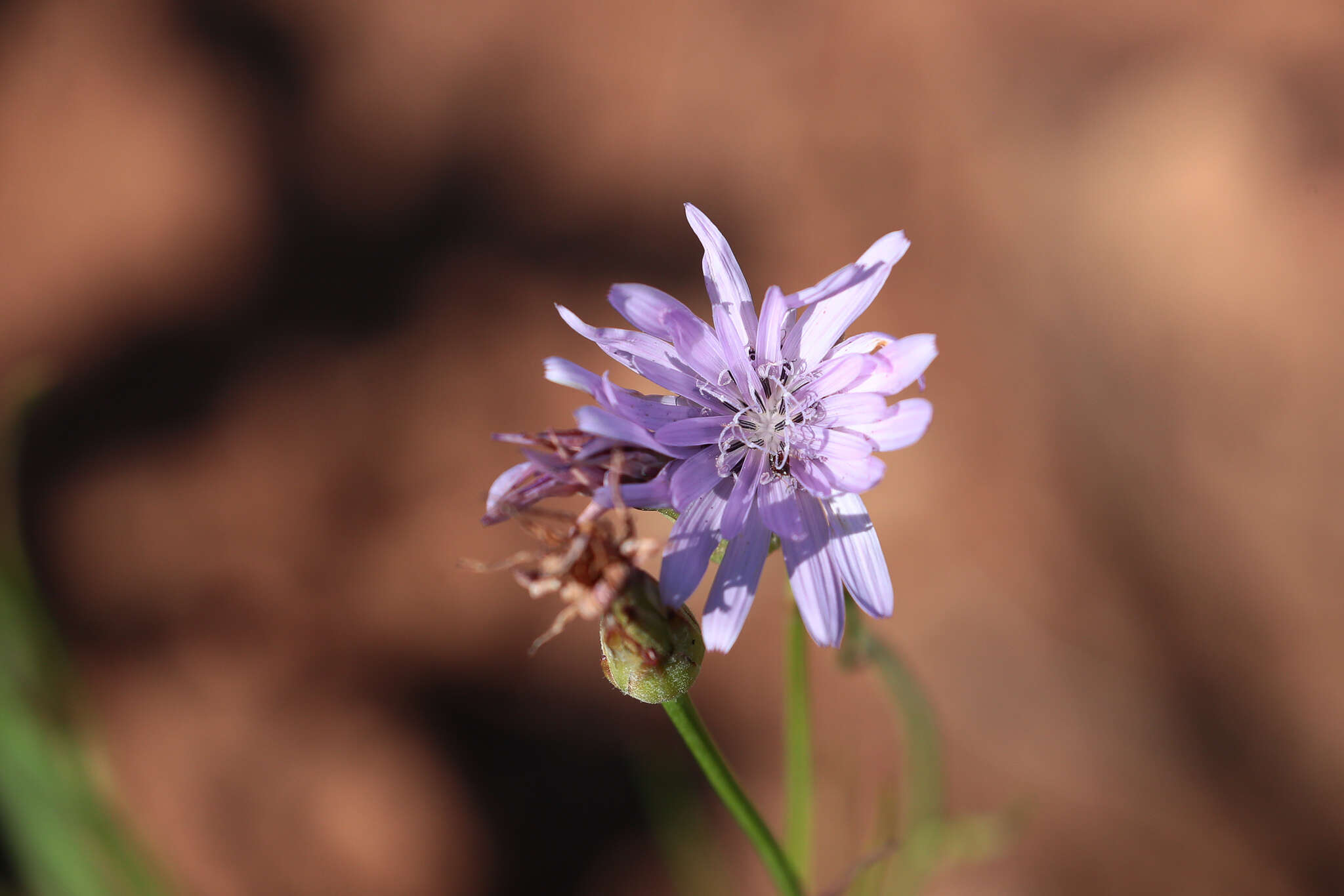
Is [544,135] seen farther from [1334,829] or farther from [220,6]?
[1334,829]

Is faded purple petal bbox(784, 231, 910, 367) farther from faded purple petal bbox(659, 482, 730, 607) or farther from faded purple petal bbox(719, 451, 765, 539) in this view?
faded purple petal bbox(659, 482, 730, 607)

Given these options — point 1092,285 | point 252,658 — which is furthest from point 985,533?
point 252,658

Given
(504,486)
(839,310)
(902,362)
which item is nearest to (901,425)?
(902,362)

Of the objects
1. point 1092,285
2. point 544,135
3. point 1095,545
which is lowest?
point 1095,545

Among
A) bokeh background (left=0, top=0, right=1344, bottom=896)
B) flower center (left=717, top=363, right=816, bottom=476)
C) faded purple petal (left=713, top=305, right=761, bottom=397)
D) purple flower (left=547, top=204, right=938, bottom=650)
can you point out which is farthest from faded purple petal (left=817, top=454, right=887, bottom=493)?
bokeh background (left=0, top=0, right=1344, bottom=896)

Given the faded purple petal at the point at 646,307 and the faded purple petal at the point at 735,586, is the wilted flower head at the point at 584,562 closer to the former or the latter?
the faded purple petal at the point at 735,586
